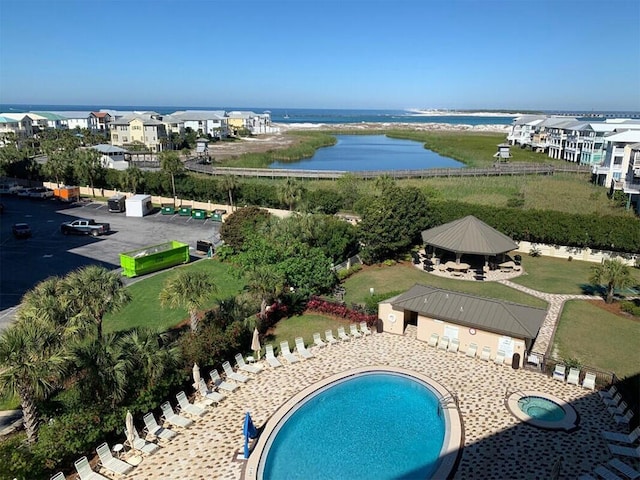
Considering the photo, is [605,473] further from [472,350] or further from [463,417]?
[472,350]

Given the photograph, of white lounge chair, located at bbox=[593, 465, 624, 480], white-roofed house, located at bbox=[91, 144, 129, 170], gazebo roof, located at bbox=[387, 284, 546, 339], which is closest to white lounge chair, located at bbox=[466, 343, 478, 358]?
gazebo roof, located at bbox=[387, 284, 546, 339]

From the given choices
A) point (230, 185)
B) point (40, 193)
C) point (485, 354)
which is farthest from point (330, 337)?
point (40, 193)

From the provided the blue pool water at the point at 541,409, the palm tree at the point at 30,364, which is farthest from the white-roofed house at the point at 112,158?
the blue pool water at the point at 541,409

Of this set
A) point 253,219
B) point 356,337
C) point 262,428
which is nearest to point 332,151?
point 253,219

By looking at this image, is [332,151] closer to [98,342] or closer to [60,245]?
[60,245]

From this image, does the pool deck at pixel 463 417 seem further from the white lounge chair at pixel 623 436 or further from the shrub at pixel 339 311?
the shrub at pixel 339 311
